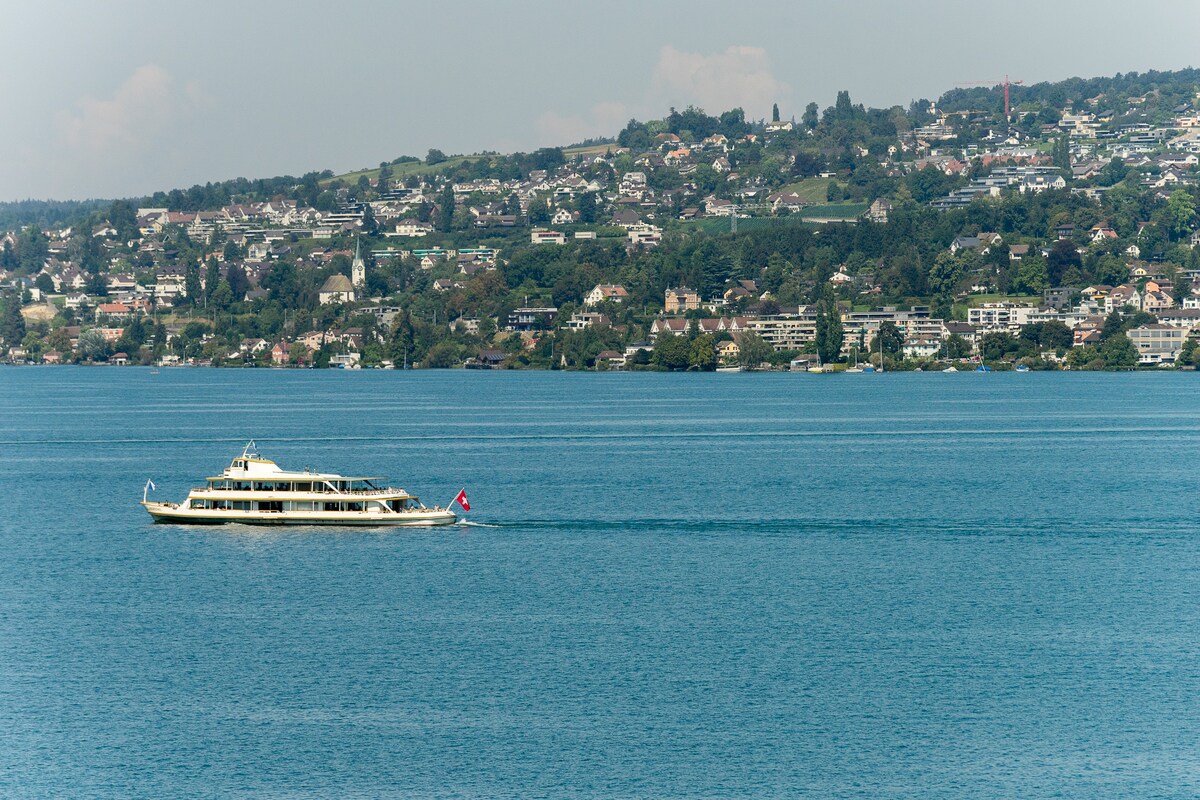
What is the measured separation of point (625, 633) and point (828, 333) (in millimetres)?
154882

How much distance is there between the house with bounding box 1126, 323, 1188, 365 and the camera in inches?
7623

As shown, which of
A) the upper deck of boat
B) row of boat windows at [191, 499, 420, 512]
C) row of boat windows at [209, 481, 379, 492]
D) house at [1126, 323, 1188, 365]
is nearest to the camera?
the upper deck of boat

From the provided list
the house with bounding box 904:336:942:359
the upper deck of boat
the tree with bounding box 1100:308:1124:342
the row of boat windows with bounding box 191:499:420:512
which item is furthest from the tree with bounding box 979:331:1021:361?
the upper deck of boat

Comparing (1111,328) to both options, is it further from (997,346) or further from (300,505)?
(300,505)

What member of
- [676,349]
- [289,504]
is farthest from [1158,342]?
[289,504]

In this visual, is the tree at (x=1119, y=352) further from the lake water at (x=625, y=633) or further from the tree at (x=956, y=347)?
the lake water at (x=625, y=633)

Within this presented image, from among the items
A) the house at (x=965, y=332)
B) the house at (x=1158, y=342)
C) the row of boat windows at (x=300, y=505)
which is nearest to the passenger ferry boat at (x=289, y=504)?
the row of boat windows at (x=300, y=505)

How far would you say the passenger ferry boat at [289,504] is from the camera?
58.0m

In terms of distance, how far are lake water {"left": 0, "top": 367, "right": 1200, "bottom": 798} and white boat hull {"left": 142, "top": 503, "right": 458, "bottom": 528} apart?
106cm

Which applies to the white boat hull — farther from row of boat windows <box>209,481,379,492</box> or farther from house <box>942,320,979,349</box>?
house <box>942,320,979,349</box>

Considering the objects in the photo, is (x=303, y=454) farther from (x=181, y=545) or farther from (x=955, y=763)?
(x=955, y=763)

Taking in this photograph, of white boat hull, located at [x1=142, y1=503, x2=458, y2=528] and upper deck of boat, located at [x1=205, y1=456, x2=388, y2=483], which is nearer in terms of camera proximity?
white boat hull, located at [x1=142, y1=503, x2=458, y2=528]

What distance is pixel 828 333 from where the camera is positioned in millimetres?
192500

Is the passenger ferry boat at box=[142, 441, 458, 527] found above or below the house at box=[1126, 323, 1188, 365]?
above
